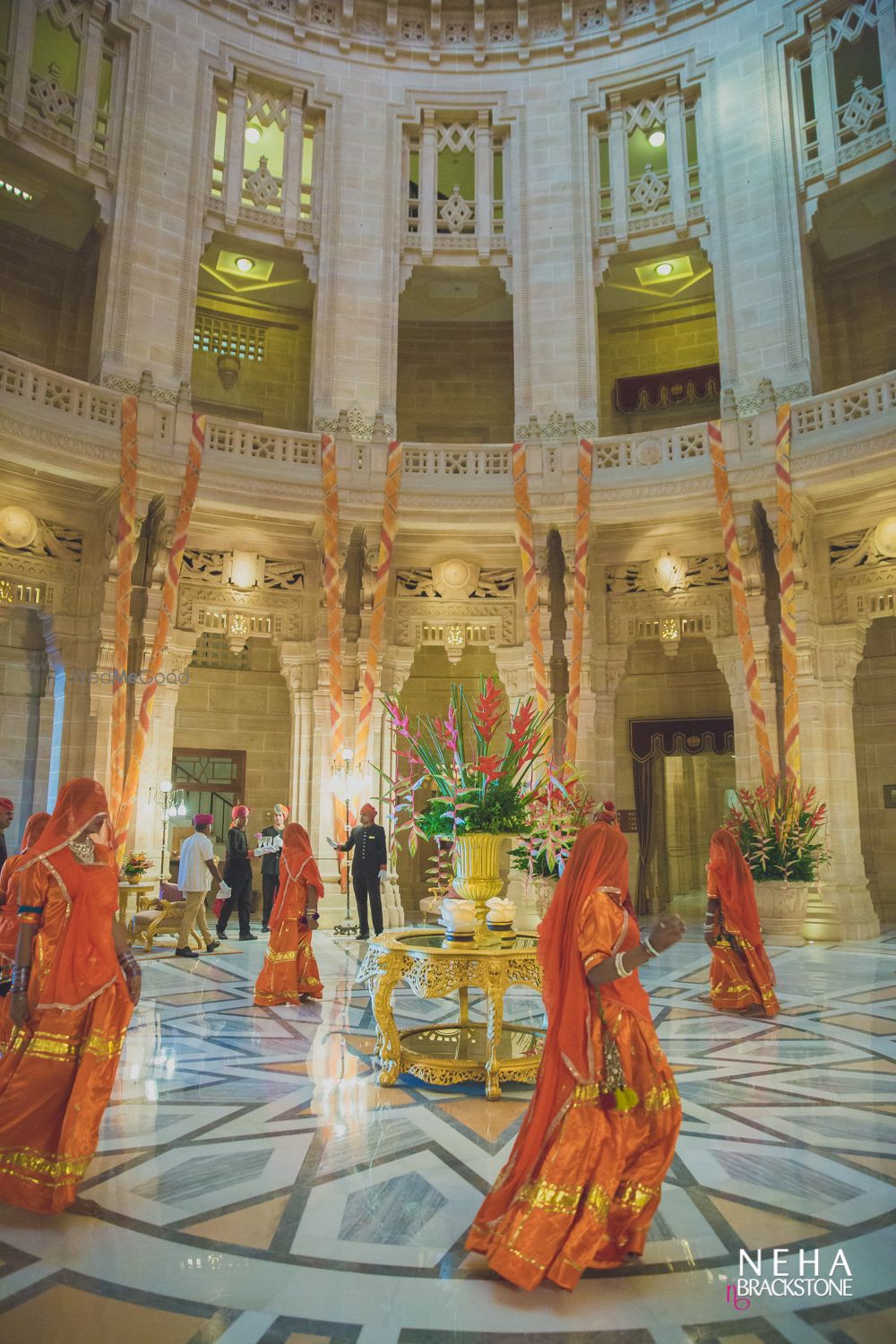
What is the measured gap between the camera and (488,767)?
17.1ft

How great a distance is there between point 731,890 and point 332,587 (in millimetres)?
7570

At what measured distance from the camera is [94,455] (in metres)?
11.5

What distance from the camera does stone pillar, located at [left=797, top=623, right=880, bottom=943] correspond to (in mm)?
11820

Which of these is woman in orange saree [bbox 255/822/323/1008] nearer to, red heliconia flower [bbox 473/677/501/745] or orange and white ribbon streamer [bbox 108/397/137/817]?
red heliconia flower [bbox 473/677/501/745]

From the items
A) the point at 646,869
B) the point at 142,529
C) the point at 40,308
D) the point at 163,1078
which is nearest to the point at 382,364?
the point at 142,529

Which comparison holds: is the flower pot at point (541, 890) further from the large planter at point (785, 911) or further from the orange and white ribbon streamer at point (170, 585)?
the orange and white ribbon streamer at point (170, 585)

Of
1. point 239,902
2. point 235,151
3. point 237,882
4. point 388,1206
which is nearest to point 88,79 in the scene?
point 235,151

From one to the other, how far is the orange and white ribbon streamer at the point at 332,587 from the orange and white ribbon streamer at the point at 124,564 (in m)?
2.51

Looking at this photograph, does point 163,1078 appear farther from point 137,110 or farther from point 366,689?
point 137,110

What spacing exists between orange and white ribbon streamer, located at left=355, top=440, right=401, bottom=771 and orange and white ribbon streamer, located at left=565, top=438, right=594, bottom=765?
2.55 meters

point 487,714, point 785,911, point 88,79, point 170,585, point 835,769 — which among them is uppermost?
point 88,79

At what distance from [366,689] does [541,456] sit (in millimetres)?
4144

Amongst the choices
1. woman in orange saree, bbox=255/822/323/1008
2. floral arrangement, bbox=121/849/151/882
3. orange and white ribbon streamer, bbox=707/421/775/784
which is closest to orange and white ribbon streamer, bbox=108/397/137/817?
floral arrangement, bbox=121/849/151/882

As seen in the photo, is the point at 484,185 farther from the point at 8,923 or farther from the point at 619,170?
the point at 8,923
